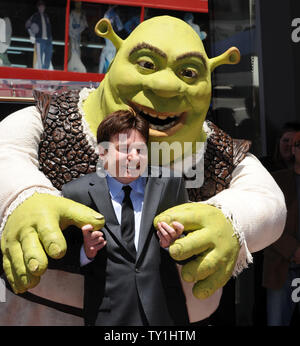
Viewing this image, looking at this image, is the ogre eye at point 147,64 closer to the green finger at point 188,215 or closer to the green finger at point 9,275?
the green finger at point 188,215

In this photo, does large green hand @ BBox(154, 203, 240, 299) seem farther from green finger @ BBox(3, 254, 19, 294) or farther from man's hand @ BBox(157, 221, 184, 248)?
green finger @ BBox(3, 254, 19, 294)

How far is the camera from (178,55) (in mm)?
A: 1805

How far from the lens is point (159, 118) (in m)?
1.82

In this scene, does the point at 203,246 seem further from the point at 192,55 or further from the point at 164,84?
the point at 192,55

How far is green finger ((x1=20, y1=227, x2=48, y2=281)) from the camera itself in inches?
56.3

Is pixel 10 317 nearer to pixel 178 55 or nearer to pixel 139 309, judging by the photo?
pixel 139 309

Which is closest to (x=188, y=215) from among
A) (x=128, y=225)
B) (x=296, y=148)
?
(x=128, y=225)

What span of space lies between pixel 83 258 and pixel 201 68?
2.53 ft

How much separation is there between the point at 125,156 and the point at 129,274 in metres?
0.35

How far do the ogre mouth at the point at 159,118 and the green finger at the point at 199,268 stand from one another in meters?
0.48

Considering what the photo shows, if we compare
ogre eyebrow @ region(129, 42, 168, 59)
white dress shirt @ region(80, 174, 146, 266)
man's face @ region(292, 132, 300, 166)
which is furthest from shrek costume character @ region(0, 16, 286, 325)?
man's face @ region(292, 132, 300, 166)

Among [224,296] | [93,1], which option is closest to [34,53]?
[93,1]

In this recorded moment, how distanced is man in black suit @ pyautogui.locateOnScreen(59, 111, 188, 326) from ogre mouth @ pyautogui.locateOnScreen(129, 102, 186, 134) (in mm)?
118

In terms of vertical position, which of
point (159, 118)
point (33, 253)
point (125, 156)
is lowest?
point (33, 253)
